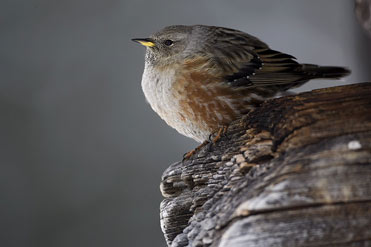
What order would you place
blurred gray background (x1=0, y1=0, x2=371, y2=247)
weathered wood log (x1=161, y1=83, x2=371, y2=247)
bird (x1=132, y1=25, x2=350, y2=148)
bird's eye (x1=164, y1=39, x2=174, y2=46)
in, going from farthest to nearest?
blurred gray background (x1=0, y1=0, x2=371, y2=247) < bird's eye (x1=164, y1=39, x2=174, y2=46) < bird (x1=132, y1=25, x2=350, y2=148) < weathered wood log (x1=161, y1=83, x2=371, y2=247)

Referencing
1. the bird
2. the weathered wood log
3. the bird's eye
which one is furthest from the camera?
the bird's eye

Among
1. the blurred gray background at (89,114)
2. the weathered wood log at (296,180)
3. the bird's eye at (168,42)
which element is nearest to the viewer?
the weathered wood log at (296,180)

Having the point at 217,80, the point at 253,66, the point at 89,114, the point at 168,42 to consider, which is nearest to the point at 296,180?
the point at 217,80

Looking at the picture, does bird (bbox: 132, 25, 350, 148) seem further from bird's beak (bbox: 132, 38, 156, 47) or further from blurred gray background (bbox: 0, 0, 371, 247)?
blurred gray background (bbox: 0, 0, 371, 247)

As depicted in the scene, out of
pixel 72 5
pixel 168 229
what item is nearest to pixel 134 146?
pixel 72 5

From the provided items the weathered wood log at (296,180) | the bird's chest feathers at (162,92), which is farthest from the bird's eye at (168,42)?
the weathered wood log at (296,180)

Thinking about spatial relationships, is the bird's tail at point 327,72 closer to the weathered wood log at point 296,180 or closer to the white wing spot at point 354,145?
the weathered wood log at point 296,180

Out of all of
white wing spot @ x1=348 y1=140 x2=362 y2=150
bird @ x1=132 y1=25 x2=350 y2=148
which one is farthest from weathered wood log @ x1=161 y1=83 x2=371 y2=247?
bird @ x1=132 y1=25 x2=350 y2=148

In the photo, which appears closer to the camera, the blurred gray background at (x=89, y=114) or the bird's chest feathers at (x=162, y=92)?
the bird's chest feathers at (x=162, y=92)
